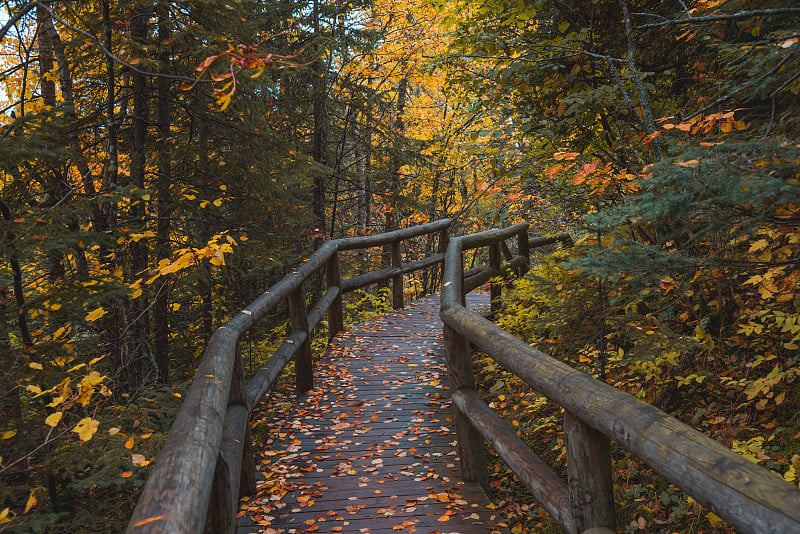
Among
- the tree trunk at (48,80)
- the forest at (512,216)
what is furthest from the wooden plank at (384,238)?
the tree trunk at (48,80)

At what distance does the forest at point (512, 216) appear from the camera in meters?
2.80

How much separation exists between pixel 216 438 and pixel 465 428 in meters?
2.15

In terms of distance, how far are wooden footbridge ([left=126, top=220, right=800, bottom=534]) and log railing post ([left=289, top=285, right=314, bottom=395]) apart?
1cm

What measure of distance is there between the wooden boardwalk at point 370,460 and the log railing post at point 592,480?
1178 millimetres

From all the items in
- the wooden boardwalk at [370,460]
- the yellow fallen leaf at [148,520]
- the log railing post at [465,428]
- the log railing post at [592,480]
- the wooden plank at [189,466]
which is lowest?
the wooden boardwalk at [370,460]

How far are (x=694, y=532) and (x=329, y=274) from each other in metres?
5.48

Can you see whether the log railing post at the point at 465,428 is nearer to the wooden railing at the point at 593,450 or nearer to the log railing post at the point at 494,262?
the wooden railing at the point at 593,450

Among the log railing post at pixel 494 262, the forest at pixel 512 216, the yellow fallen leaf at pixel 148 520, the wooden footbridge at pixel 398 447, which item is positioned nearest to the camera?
the yellow fallen leaf at pixel 148 520

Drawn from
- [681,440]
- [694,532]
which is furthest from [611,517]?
[694,532]

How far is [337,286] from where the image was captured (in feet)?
24.2

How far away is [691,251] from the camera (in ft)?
13.9

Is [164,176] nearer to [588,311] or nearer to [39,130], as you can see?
[39,130]

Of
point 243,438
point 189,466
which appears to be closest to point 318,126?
point 243,438

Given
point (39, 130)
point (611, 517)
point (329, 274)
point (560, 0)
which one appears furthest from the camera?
point (329, 274)
